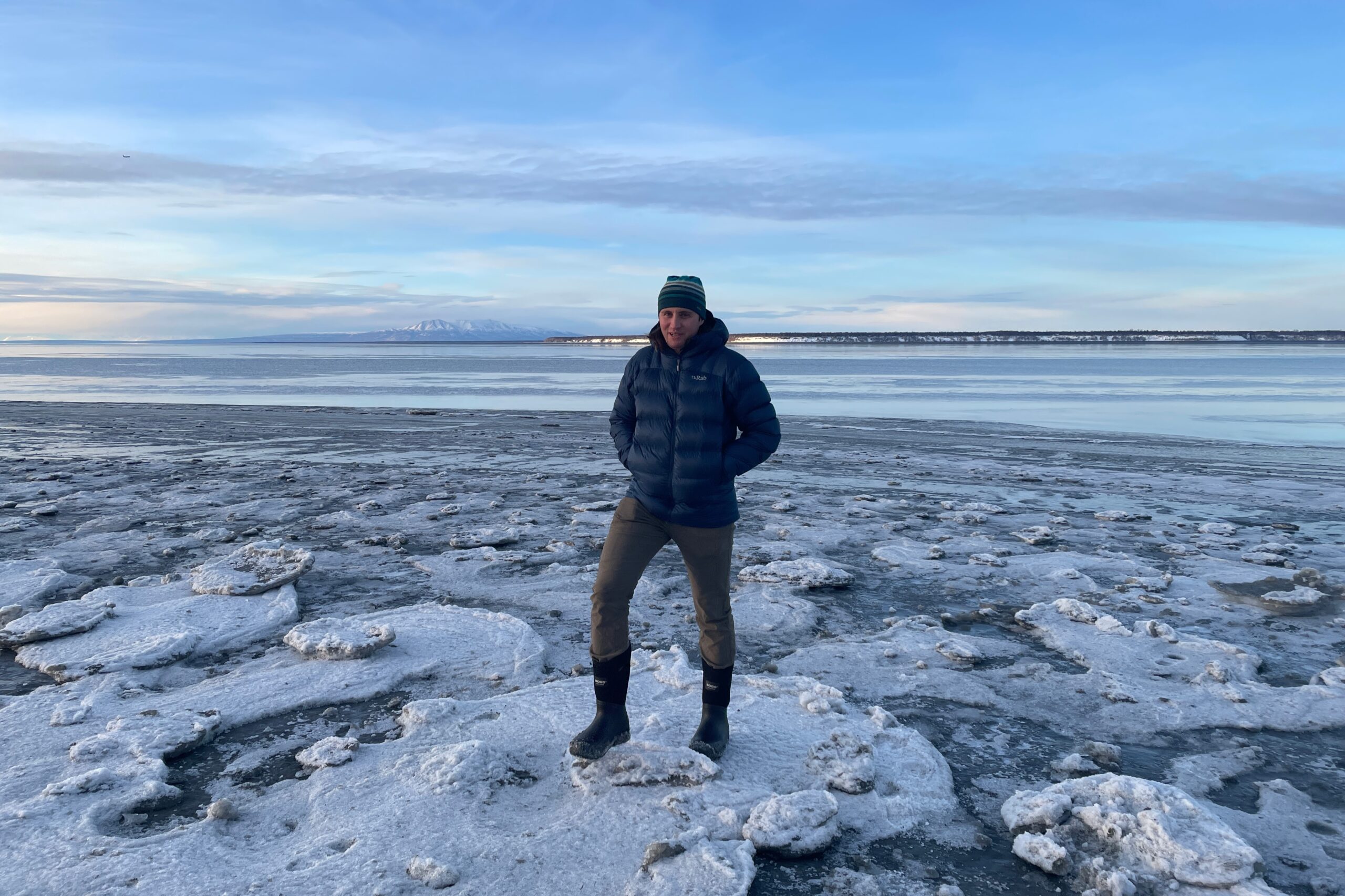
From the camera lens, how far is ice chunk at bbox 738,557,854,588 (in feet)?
20.4

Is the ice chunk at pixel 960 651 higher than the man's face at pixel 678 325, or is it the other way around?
the man's face at pixel 678 325

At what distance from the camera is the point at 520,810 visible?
319 cm

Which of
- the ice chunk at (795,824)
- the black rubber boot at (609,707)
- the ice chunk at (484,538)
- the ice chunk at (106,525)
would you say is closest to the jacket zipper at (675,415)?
the black rubber boot at (609,707)

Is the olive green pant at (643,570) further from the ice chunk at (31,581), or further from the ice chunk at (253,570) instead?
the ice chunk at (31,581)

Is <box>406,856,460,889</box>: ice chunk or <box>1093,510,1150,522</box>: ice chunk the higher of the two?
<box>1093,510,1150,522</box>: ice chunk

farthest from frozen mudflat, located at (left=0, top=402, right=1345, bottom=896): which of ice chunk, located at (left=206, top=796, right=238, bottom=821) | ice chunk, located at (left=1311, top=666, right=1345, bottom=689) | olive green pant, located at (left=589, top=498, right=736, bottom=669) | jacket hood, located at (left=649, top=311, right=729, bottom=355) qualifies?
jacket hood, located at (left=649, top=311, right=729, bottom=355)

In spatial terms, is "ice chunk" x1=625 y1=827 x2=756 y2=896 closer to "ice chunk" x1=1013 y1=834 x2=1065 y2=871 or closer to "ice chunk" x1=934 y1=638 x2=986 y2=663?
"ice chunk" x1=1013 y1=834 x2=1065 y2=871

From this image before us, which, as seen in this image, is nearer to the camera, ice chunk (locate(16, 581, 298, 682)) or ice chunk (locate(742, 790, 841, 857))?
ice chunk (locate(742, 790, 841, 857))

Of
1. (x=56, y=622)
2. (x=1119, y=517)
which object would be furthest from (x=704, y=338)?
(x=1119, y=517)

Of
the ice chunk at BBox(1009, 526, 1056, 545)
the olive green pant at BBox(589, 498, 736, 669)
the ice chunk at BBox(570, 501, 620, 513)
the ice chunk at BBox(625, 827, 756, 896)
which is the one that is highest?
the olive green pant at BBox(589, 498, 736, 669)

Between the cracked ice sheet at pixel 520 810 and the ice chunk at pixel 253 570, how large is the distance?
2.55 m

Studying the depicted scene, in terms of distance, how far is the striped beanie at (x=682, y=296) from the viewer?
3371mm

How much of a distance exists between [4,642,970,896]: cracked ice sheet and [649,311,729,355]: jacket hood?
5.31 ft

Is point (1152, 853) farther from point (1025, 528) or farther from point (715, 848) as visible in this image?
point (1025, 528)
